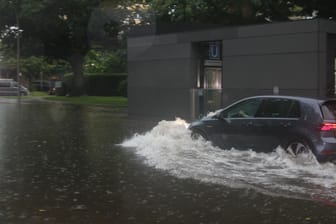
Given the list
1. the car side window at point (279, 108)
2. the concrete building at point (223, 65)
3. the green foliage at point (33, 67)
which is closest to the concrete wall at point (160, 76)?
the concrete building at point (223, 65)

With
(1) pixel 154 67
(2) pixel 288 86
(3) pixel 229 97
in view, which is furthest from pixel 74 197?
(1) pixel 154 67

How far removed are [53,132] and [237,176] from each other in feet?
31.9

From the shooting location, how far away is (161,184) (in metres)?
8.79

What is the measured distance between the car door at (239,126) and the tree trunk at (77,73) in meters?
38.5

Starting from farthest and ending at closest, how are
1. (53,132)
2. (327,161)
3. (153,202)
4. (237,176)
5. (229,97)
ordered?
(229,97) < (53,132) < (327,161) < (237,176) < (153,202)

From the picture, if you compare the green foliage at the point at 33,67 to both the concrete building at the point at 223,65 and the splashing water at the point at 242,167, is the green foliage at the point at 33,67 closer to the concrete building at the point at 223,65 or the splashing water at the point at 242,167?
the concrete building at the point at 223,65

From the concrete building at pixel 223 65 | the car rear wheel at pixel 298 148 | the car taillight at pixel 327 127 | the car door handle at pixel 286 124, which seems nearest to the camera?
the car taillight at pixel 327 127

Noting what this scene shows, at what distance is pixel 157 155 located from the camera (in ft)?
38.6

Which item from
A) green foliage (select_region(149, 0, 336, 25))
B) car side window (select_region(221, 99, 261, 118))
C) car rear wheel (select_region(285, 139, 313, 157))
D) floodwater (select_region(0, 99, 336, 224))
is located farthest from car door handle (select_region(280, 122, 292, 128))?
green foliage (select_region(149, 0, 336, 25))

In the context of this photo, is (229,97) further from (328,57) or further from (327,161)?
(327,161)

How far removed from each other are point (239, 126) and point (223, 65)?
1062cm

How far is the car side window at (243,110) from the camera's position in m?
11.6

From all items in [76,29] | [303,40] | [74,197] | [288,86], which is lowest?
[74,197]

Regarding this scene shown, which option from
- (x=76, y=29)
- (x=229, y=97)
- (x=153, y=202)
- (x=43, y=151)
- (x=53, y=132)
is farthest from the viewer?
(x=76, y=29)
